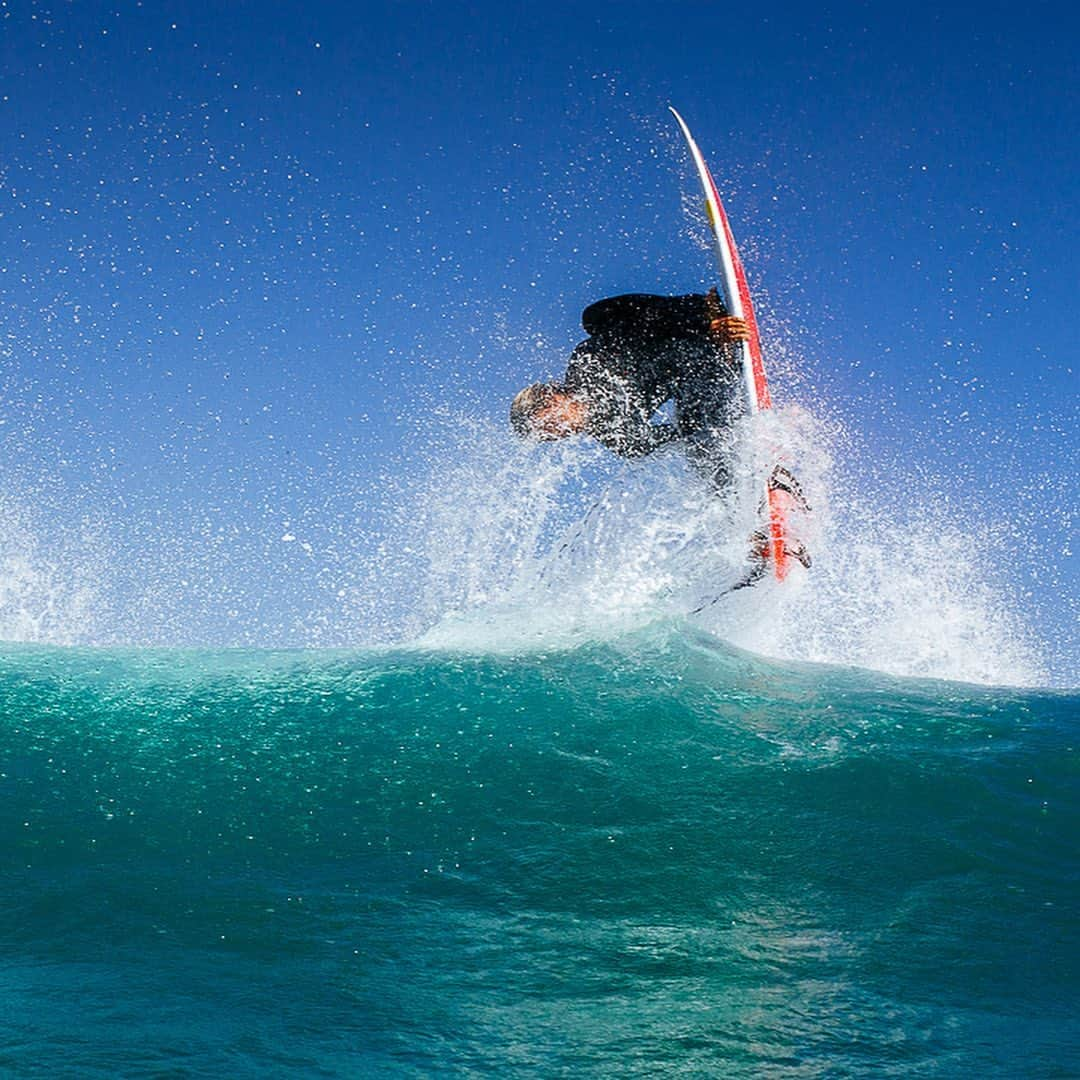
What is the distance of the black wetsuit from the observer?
702cm

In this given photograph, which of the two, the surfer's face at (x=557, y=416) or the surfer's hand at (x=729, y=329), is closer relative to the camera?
the surfer's face at (x=557, y=416)

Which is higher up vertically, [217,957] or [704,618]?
[704,618]

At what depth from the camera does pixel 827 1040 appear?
254cm

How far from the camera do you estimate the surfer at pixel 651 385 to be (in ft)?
23.1

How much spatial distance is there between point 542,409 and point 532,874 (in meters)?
4.09

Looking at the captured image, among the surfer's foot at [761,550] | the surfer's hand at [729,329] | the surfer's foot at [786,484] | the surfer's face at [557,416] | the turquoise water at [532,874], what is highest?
the surfer's hand at [729,329]

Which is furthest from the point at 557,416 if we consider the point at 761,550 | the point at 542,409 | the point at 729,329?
the point at 761,550

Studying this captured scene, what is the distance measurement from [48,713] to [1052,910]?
204 inches

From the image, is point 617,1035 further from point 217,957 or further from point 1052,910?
point 1052,910

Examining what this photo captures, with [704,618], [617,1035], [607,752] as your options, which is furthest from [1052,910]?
[704,618]

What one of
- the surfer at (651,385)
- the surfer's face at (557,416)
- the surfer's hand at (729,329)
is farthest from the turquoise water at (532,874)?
the surfer's hand at (729,329)

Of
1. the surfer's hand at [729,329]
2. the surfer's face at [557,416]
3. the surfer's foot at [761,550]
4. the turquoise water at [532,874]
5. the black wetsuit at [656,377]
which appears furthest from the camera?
the surfer's foot at [761,550]

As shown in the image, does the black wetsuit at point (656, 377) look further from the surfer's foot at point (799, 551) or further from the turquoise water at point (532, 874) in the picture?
the turquoise water at point (532, 874)

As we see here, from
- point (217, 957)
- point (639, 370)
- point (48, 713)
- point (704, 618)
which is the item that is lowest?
point (217, 957)
